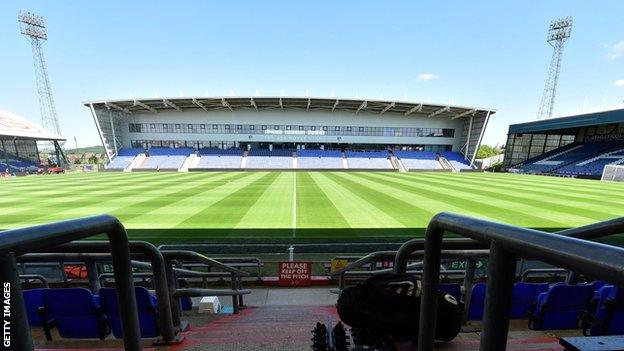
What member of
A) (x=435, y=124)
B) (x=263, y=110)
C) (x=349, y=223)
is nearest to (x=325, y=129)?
(x=263, y=110)

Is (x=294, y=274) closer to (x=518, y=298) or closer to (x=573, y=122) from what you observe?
(x=518, y=298)

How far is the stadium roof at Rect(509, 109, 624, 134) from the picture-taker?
1337 inches

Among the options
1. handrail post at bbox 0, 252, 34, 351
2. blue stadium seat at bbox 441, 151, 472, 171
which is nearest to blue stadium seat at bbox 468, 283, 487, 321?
handrail post at bbox 0, 252, 34, 351

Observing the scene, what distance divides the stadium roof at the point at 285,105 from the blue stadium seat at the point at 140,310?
4394 cm

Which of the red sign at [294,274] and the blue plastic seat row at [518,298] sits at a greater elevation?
the blue plastic seat row at [518,298]

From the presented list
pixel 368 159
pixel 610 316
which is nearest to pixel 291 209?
pixel 610 316

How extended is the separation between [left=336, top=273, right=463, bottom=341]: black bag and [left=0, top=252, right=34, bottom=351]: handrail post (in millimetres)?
1756

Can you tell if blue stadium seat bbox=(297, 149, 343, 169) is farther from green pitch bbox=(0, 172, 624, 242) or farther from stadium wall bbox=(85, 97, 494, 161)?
green pitch bbox=(0, 172, 624, 242)

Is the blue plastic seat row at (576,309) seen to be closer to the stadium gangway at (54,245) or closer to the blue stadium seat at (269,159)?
the stadium gangway at (54,245)

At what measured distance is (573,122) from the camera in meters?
38.2

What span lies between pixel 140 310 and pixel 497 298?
129 inches

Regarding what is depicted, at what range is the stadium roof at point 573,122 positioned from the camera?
33969 millimetres

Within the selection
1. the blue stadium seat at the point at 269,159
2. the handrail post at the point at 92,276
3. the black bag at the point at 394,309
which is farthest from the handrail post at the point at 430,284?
the blue stadium seat at the point at 269,159

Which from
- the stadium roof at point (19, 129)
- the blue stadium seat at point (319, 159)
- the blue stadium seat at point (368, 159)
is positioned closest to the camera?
the stadium roof at point (19, 129)
